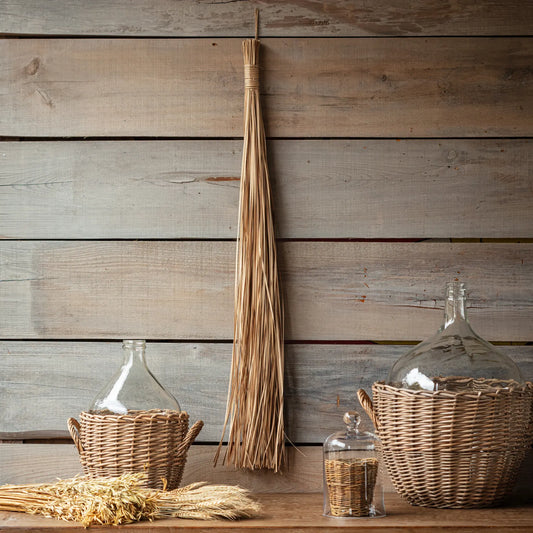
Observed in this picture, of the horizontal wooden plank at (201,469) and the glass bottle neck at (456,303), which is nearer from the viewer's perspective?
the glass bottle neck at (456,303)

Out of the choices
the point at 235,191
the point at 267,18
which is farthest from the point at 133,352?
the point at 267,18

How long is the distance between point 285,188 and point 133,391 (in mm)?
475

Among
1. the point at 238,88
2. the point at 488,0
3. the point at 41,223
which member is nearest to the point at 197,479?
the point at 41,223

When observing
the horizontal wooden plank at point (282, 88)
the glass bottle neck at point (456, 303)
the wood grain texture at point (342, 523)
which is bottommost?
the wood grain texture at point (342, 523)

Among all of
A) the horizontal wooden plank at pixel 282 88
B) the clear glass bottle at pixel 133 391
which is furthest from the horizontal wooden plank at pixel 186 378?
the horizontal wooden plank at pixel 282 88

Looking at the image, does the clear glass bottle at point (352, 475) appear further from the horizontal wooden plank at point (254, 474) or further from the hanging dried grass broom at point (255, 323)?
the hanging dried grass broom at point (255, 323)

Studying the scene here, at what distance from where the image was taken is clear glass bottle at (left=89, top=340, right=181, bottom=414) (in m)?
1.19

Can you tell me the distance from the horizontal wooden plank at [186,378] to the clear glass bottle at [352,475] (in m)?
0.20

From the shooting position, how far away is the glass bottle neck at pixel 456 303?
1186 millimetres

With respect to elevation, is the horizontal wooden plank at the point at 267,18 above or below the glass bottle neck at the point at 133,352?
above

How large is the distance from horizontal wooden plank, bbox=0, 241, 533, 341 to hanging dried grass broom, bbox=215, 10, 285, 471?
0.12 ft

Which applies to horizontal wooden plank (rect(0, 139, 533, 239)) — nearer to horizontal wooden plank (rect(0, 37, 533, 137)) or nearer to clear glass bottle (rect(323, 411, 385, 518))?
horizontal wooden plank (rect(0, 37, 533, 137))

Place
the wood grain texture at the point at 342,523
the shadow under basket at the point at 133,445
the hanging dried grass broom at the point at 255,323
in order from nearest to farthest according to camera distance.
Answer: the wood grain texture at the point at 342,523 < the shadow under basket at the point at 133,445 < the hanging dried grass broom at the point at 255,323

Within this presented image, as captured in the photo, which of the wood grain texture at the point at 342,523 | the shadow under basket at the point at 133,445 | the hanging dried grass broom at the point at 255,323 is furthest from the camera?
the hanging dried grass broom at the point at 255,323
